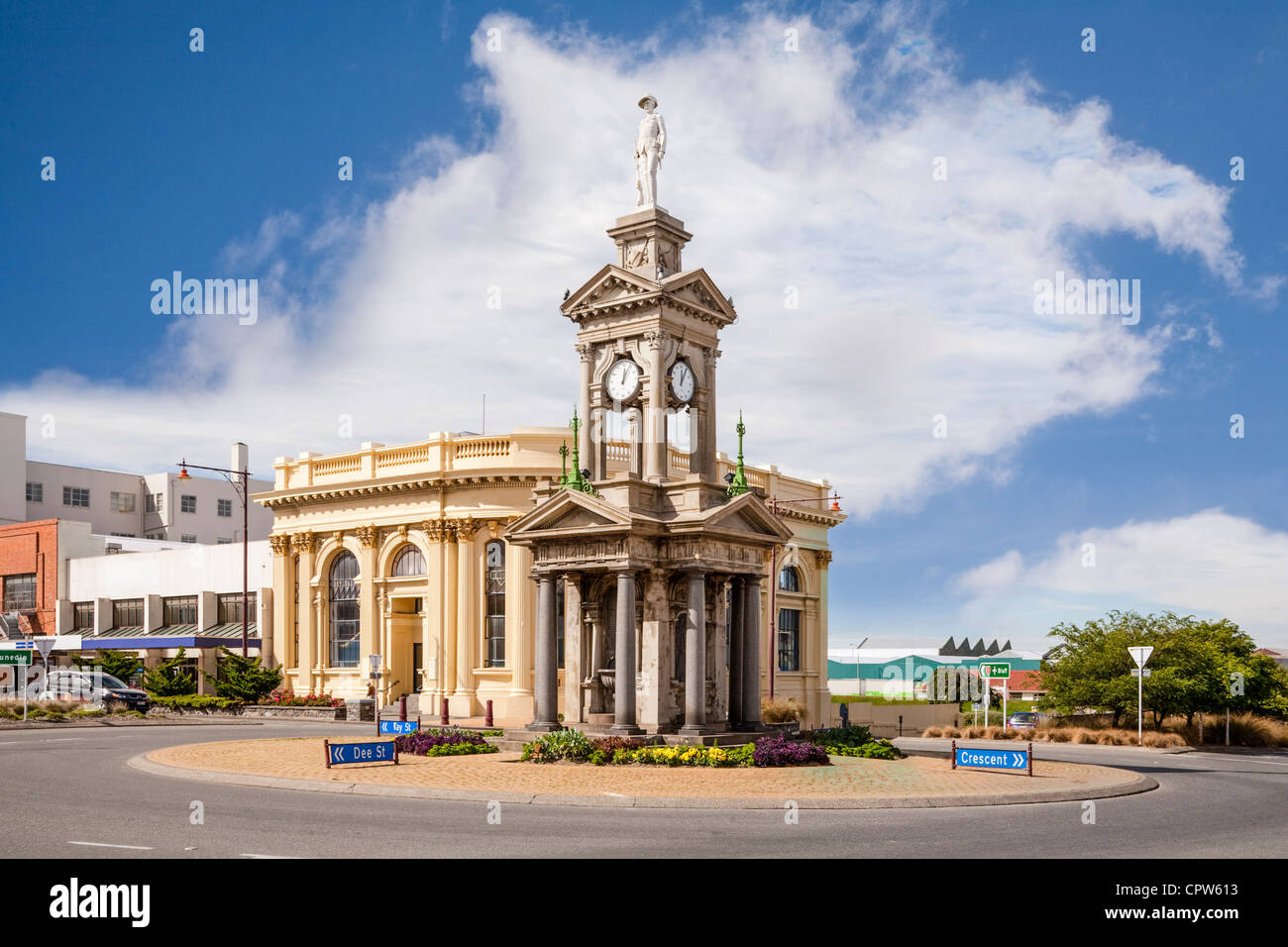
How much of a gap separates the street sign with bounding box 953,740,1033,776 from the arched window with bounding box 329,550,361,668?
35977 millimetres

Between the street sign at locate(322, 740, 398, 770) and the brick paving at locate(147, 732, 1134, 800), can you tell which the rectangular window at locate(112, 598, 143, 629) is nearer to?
the brick paving at locate(147, 732, 1134, 800)

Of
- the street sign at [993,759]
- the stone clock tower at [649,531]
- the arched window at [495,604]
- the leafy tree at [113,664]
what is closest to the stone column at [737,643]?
the stone clock tower at [649,531]

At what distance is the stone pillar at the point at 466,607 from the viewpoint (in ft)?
168

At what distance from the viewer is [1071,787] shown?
2184cm

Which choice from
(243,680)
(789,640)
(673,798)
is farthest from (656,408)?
(789,640)

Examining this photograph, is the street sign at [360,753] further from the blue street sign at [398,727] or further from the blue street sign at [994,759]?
the blue street sign at [994,759]

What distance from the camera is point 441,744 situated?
1133 inches

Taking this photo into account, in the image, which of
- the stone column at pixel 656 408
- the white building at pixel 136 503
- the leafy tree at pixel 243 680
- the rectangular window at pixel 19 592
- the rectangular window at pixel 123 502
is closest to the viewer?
the stone column at pixel 656 408

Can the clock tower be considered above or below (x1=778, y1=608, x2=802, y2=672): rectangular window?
above

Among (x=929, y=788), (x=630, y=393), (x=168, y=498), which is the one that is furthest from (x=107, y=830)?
(x=168, y=498)

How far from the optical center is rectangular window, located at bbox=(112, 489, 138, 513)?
305ft

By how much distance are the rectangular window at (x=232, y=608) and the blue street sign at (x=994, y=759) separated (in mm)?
50389

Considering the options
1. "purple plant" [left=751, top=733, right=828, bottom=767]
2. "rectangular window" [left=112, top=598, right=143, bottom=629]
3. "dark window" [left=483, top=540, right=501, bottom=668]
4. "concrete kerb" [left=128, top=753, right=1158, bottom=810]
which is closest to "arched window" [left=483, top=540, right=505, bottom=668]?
"dark window" [left=483, top=540, right=501, bottom=668]
